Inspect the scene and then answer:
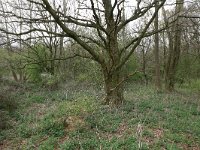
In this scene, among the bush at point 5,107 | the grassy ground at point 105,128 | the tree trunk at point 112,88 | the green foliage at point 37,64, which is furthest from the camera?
the green foliage at point 37,64

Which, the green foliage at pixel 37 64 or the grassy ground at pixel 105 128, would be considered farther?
the green foliage at pixel 37 64

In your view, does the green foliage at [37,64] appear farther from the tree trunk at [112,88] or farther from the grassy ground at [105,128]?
the tree trunk at [112,88]

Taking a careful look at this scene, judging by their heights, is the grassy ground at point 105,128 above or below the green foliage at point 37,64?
below

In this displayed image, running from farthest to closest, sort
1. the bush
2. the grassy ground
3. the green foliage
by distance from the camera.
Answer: the green foliage
the bush
the grassy ground

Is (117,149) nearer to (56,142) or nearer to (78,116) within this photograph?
(56,142)

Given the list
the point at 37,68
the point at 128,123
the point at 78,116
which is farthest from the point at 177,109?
the point at 37,68

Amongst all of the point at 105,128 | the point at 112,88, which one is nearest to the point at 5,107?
the point at 112,88

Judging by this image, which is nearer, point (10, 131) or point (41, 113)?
point (10, 131)

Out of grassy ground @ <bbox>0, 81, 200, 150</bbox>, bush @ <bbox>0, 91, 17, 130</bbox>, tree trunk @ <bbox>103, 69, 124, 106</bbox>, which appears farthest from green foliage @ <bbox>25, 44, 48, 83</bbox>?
tree trunk @ <bbox>103, 69, 124, 106</bbox>

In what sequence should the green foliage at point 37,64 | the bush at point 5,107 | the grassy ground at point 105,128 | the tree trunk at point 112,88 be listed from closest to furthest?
the grassy ground at point 105,128 → the bush at point 5,107 → the tree trunk at point 112,88 → the green foliage at point 37,64

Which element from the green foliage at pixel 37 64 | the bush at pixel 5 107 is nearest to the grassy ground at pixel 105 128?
the bush at pixel 5 107

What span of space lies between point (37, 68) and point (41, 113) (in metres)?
10.0

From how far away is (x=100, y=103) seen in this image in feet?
36.5

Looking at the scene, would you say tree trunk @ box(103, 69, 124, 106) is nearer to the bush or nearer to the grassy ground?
the grassy ground
